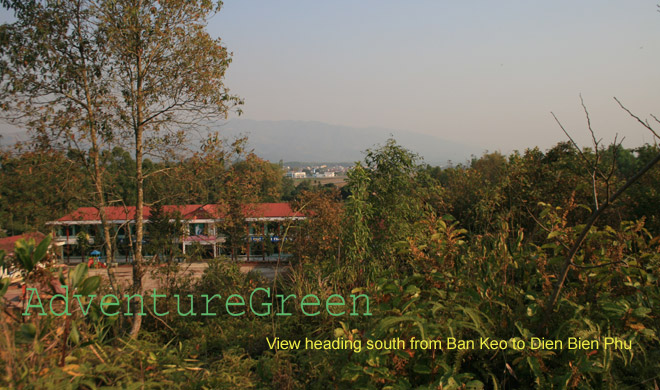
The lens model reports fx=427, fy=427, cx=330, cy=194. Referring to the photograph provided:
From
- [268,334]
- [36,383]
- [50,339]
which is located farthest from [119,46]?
[36,383]

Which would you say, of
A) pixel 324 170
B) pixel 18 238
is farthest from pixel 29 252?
pixel 324 170

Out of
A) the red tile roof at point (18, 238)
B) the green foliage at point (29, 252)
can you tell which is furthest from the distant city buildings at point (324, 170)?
the green foliage at point (29, 252)

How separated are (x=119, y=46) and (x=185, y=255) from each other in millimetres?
2861

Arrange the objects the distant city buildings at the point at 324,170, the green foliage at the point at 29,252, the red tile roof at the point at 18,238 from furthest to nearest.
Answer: the distant city buildings at the point at 324,170, the red tile roof at the point at 18,238, the green foliage at the point at 29,252

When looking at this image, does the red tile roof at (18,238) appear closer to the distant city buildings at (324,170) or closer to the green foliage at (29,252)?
the green foliage at (29,252)

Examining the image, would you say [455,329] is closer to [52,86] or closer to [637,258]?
[637,258]

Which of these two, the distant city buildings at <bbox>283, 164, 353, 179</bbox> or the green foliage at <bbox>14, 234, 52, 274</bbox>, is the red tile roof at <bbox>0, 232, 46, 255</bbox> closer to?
the green foliage at <bbox>14, 234, 52, 274</bbox>

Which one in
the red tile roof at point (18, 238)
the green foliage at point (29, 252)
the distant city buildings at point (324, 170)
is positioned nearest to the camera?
the green foliage at point (29, 252)

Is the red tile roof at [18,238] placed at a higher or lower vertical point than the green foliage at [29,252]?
lower

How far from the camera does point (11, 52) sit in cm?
516

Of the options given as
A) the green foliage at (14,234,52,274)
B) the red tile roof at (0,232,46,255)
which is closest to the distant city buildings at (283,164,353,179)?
the red tile roof at (0,232,46,255)

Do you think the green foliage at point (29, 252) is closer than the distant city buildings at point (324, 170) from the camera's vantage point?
Yes

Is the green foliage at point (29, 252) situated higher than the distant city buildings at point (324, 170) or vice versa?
the green foliage at point (29, 252)

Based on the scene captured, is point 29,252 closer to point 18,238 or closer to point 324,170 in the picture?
point 18,238
